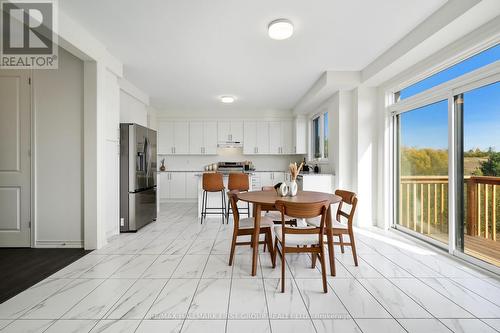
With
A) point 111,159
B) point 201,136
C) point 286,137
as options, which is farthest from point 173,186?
point 286,137

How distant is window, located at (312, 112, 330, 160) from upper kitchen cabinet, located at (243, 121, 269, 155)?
139 cm

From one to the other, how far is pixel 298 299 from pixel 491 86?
2.83 meters

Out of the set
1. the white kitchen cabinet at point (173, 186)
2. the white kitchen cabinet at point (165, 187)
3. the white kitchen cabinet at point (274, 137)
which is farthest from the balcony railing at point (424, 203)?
the white kitchen cabinet at point (165, 187)

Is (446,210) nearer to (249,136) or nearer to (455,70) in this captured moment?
(455,70)

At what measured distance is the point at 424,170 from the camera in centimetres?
348

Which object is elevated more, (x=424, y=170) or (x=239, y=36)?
(x=239, y=36)

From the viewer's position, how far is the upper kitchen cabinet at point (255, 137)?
281 inches

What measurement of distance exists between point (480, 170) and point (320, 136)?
3.47 meters

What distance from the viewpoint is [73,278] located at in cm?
238

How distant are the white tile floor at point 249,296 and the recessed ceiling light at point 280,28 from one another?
8.37 feet

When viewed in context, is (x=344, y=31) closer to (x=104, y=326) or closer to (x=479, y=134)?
(x=479, y=134)

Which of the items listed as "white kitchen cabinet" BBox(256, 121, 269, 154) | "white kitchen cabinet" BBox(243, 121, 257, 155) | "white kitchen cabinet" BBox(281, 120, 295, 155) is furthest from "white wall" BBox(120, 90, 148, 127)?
"white kitchen cabinet" BBox(281, 120, 295, 155)

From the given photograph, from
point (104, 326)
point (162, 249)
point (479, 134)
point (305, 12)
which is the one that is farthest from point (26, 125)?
point (479, 134)

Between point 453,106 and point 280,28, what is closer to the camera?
point 280,28
